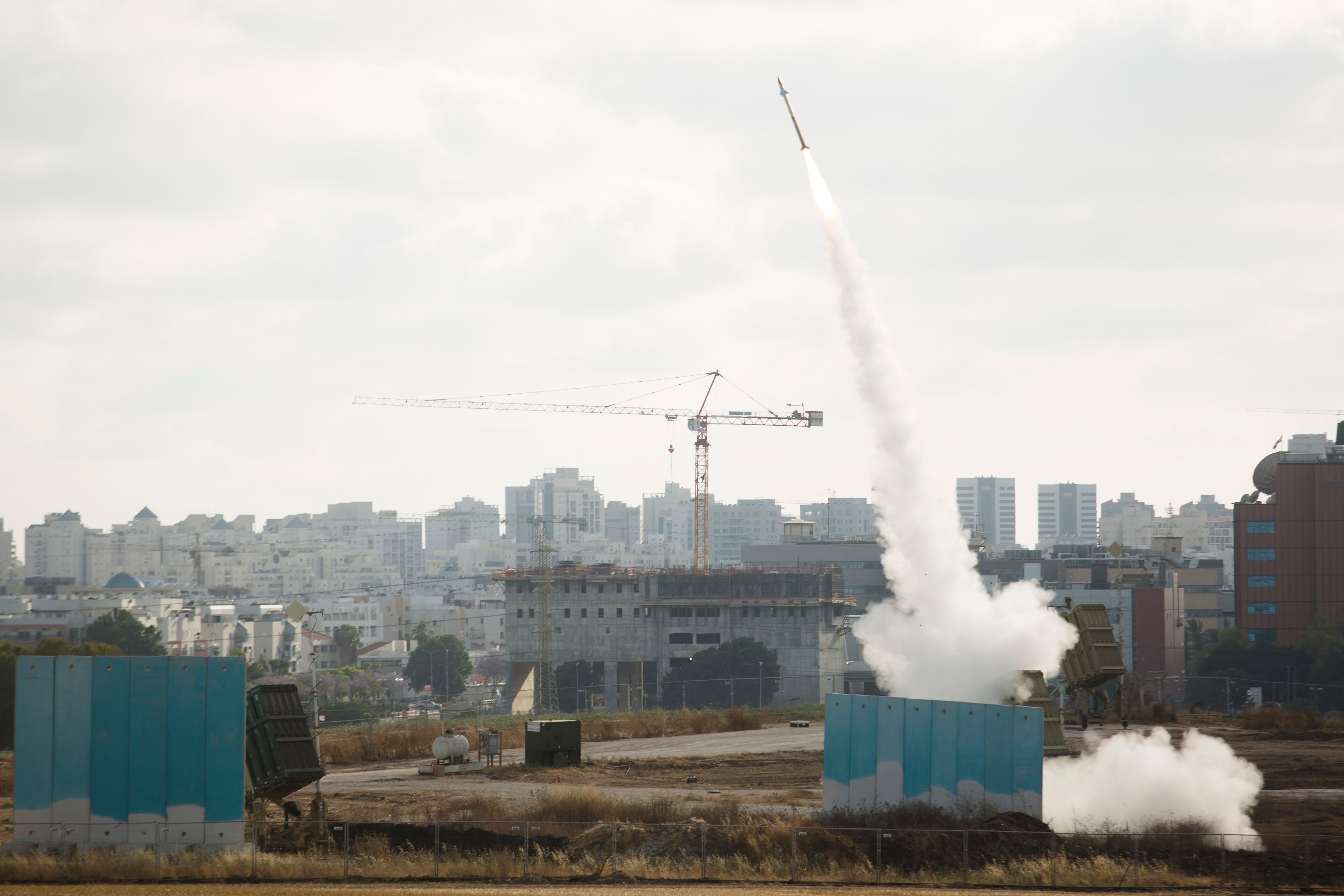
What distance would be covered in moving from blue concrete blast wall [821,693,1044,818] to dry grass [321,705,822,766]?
78.0 ft

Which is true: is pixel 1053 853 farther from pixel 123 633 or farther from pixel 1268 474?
pixel 123 633

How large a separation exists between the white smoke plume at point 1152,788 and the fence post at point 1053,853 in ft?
8.02

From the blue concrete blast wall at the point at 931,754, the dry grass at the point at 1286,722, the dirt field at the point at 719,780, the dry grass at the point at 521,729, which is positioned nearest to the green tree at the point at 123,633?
the dry grass at the point at 521,729

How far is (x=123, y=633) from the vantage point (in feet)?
495

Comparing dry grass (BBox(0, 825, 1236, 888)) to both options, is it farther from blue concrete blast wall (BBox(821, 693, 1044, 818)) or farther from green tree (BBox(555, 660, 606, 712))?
green tree (BBox(555, 660, 606, 712))

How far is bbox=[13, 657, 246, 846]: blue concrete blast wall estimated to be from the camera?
26.0 meters

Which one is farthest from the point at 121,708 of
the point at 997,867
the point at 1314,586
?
the point at 1314,586

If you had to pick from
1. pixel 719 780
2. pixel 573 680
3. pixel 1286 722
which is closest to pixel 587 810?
pixel 719 780

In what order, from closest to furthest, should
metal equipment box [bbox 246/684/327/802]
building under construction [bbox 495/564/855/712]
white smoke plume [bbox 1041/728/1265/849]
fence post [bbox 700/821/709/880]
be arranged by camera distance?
fence post [bbox 700/821/709/880] < metal equipment box [bbox 246/684/327/802] < white smoke plume [bbox 1041/728/1265/849] < building under construction [bbox 495/564/855/712]

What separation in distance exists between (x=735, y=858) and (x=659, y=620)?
150 meters

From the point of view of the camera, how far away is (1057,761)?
34250mm

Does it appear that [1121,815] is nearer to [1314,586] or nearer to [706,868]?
[706,868]

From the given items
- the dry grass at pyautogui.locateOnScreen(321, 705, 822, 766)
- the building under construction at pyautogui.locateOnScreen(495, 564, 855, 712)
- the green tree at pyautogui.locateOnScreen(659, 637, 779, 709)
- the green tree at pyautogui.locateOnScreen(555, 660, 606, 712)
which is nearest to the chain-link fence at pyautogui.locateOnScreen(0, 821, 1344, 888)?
the dry grass at pyautogui.locateOnScreen(321, 705, 822, 766)

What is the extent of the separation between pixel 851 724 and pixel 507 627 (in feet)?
521
